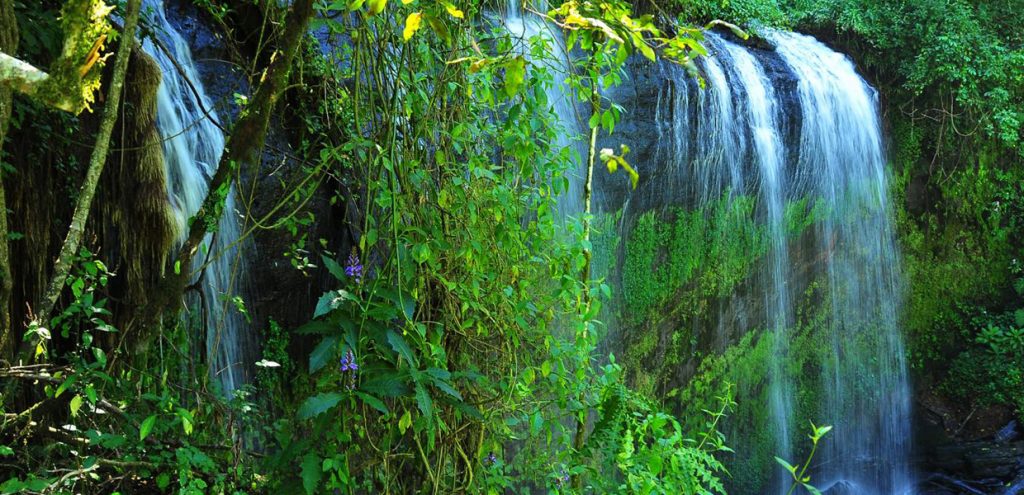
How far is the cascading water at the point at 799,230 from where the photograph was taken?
6.75 metres

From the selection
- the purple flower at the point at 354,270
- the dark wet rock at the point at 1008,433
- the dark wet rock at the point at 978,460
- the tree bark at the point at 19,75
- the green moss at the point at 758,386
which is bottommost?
the dark wet rock at the point at 978,460

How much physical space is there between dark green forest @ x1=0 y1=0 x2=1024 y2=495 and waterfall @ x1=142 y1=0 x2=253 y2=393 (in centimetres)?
1

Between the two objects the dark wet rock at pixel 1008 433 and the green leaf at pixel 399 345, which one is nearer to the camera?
the green leaf at pixel 399 345

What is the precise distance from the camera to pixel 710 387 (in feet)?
23.8

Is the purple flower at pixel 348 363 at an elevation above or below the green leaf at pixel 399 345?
below

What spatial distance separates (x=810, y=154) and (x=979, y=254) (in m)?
2.97

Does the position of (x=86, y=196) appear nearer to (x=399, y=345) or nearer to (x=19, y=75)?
(x=19, y=75)

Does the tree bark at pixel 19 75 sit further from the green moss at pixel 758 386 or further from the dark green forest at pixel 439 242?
the green moss at pixel 758 386

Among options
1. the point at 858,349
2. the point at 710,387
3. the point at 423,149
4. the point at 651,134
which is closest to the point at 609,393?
the point at 423,149

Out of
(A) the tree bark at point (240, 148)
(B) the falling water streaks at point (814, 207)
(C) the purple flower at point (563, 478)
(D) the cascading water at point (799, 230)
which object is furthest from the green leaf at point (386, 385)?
(B) the falling water streaks at point (814, 207)

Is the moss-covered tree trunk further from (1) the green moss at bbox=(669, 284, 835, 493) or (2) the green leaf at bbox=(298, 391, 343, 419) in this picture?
(1) the green moss at bbox=(669, 284, 835, 493)

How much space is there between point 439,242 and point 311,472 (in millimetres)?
776

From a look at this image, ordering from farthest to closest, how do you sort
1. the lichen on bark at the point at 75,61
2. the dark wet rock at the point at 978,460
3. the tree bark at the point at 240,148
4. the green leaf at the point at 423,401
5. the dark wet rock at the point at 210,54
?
the dark wet rock at the point at 978,460, the dark wet rock at the point at 210,54, the tree bark at the point at 240,148, the green leaf at the point at 423,401, the lichen on bark at the point at 75,61

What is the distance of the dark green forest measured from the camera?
2402 millimetres
